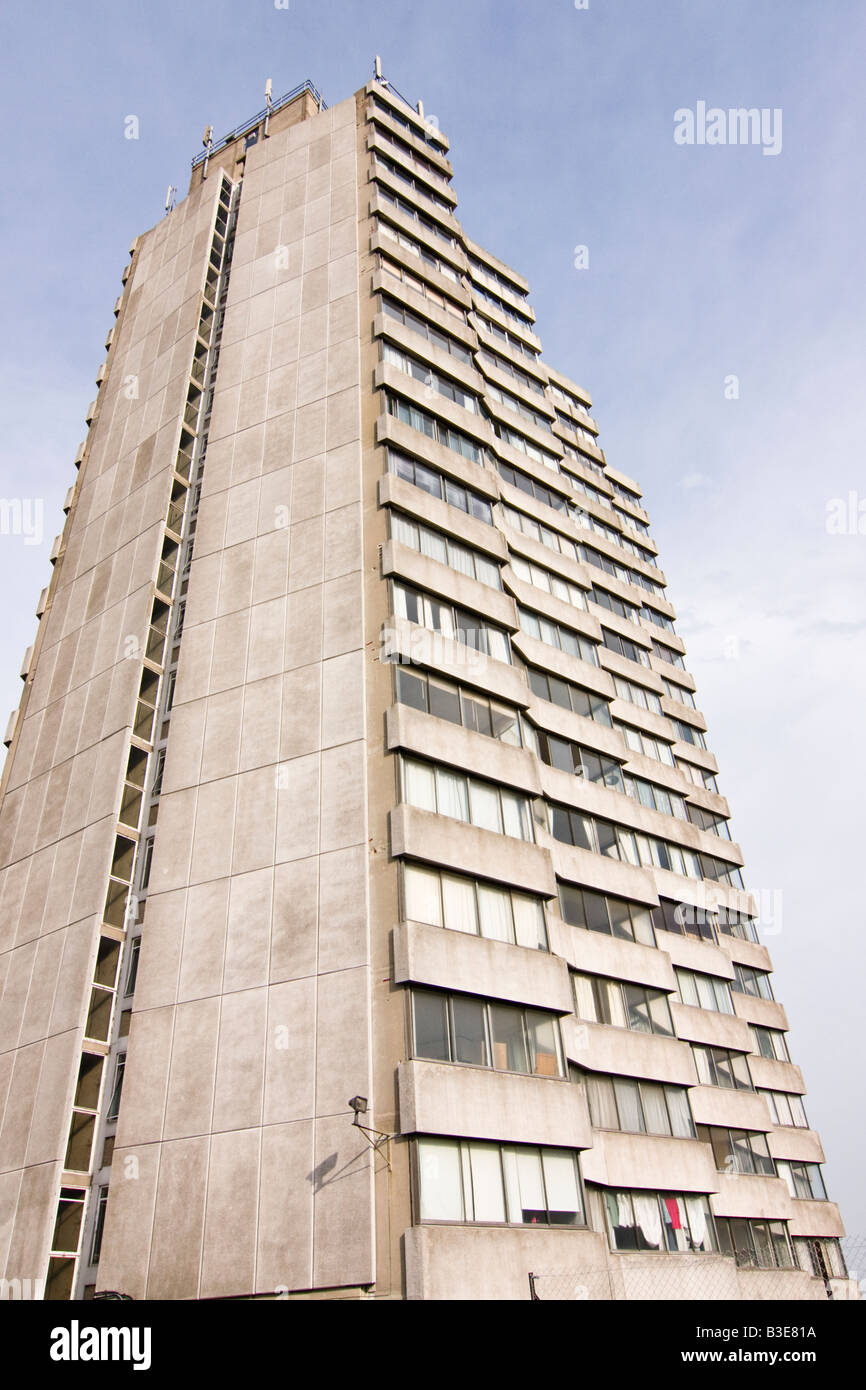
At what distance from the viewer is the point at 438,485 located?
3834 cm

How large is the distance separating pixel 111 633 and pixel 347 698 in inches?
551

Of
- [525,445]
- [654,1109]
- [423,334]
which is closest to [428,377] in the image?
[423,334]

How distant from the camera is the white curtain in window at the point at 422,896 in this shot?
2669 centimetres

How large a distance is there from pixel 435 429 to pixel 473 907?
2146 cm

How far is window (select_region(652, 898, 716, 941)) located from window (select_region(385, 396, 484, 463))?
75.0 feet

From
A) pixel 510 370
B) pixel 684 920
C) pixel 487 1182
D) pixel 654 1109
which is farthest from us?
pixel 510 370

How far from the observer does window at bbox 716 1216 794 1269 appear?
122 feet

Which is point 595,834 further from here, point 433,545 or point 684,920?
point 433,545

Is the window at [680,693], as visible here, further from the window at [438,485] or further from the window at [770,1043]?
the window at [438,485]

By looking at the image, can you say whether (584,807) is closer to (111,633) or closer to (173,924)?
(173,924)

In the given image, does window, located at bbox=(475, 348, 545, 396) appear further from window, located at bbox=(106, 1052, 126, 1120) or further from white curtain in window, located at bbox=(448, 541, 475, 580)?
window, located at bbox=(106, 1052, 126, 1120)

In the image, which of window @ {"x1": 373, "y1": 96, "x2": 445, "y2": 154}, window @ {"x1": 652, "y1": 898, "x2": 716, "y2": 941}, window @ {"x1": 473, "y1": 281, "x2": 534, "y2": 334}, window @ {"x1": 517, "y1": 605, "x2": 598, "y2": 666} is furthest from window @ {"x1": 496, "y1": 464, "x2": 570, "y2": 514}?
window @ {"x1": 373, "y1": 96, "x2": 445, "y2": 154}

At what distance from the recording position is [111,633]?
39219mm
